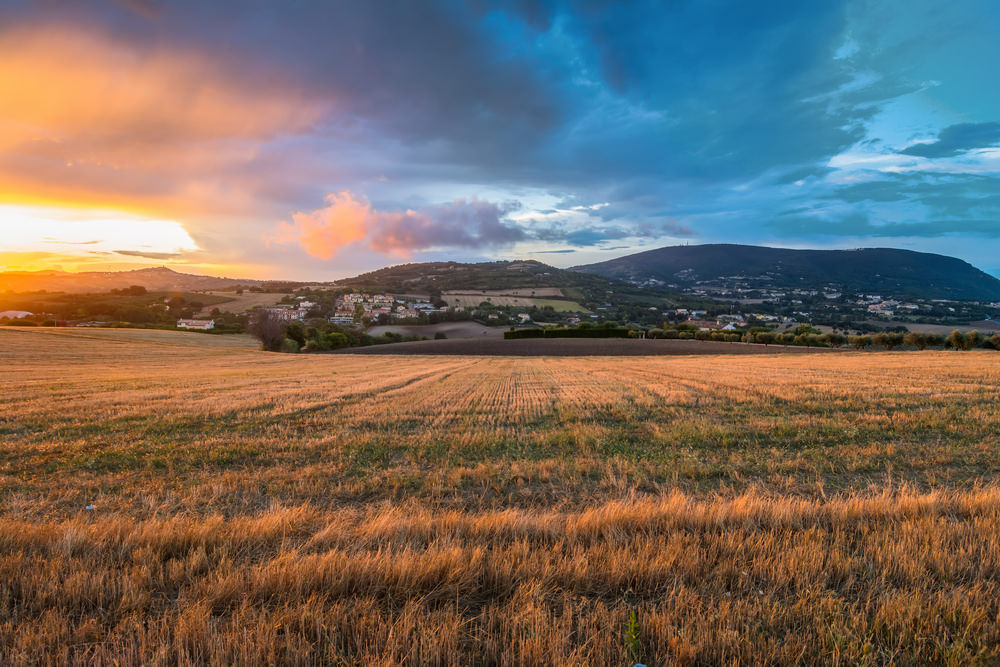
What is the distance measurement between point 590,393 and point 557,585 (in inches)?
662

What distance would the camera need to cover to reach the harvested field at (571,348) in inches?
2876

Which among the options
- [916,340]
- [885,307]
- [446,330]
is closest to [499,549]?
[916,340]

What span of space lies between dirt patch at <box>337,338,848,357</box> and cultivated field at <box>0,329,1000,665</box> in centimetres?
6445

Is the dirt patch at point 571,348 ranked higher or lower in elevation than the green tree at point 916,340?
lower

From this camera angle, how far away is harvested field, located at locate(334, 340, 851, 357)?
7306 cm

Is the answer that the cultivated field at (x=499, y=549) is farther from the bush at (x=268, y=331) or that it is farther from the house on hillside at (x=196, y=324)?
the house on hillside at (x=196, y=324)

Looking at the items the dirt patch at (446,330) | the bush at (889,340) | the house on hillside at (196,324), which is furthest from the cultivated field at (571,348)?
the house on hillside at (196,324)

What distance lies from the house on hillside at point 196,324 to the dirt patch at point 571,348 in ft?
151

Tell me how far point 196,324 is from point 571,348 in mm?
91325

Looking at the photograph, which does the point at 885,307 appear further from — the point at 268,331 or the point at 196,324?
the point at 196,324

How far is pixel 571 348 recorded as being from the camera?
80062 millimetres

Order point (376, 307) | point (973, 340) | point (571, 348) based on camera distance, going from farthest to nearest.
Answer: point (376, 307) < point (571, 348) < point (973, 340)

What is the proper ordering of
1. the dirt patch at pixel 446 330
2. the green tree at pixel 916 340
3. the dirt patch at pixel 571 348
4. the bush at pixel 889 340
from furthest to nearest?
the dirt patch at pixel 446 330 → the bush at pixel 889 340 → the green tree at pixel 916 340 → the dirt patch at pixel 571 348

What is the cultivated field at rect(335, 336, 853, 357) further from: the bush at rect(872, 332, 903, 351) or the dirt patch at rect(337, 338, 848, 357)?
the bush at rect(872, 332, 903, 351)
